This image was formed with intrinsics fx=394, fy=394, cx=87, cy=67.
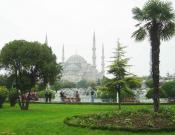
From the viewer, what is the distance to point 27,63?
90.6 ft

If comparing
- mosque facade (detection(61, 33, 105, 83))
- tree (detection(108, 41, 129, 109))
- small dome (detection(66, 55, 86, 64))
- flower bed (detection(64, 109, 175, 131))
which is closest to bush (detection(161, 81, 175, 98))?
tree (detection(108, 41, 129, 109))

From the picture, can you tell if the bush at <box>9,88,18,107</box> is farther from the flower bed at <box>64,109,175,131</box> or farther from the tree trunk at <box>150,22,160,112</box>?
the flower bed at <box>64,109,175,131</box>

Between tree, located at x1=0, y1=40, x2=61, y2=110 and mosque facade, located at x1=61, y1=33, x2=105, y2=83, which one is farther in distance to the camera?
mosque facade, located at x1=61, y1=33, x2=105, y2=83

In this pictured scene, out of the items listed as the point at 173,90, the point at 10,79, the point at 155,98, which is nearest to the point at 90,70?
the point at 173,90

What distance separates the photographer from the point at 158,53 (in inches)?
819

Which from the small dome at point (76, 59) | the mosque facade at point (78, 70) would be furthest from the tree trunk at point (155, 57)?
the small dome at point (76, 59)

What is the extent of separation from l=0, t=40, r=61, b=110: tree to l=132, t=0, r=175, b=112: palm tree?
347 inches

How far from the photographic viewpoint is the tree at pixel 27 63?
2797cm

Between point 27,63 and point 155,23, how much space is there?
33.8 feet

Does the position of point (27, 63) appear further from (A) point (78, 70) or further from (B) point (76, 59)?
(B) point (76, 59)

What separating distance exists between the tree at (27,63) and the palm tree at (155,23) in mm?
8809

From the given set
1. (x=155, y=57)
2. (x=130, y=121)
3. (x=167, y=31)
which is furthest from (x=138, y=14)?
(x=130, y=121)

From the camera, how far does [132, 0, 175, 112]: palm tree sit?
68.8 ft

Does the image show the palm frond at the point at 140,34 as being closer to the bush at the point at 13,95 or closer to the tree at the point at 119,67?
the tree at the point at 119,67
